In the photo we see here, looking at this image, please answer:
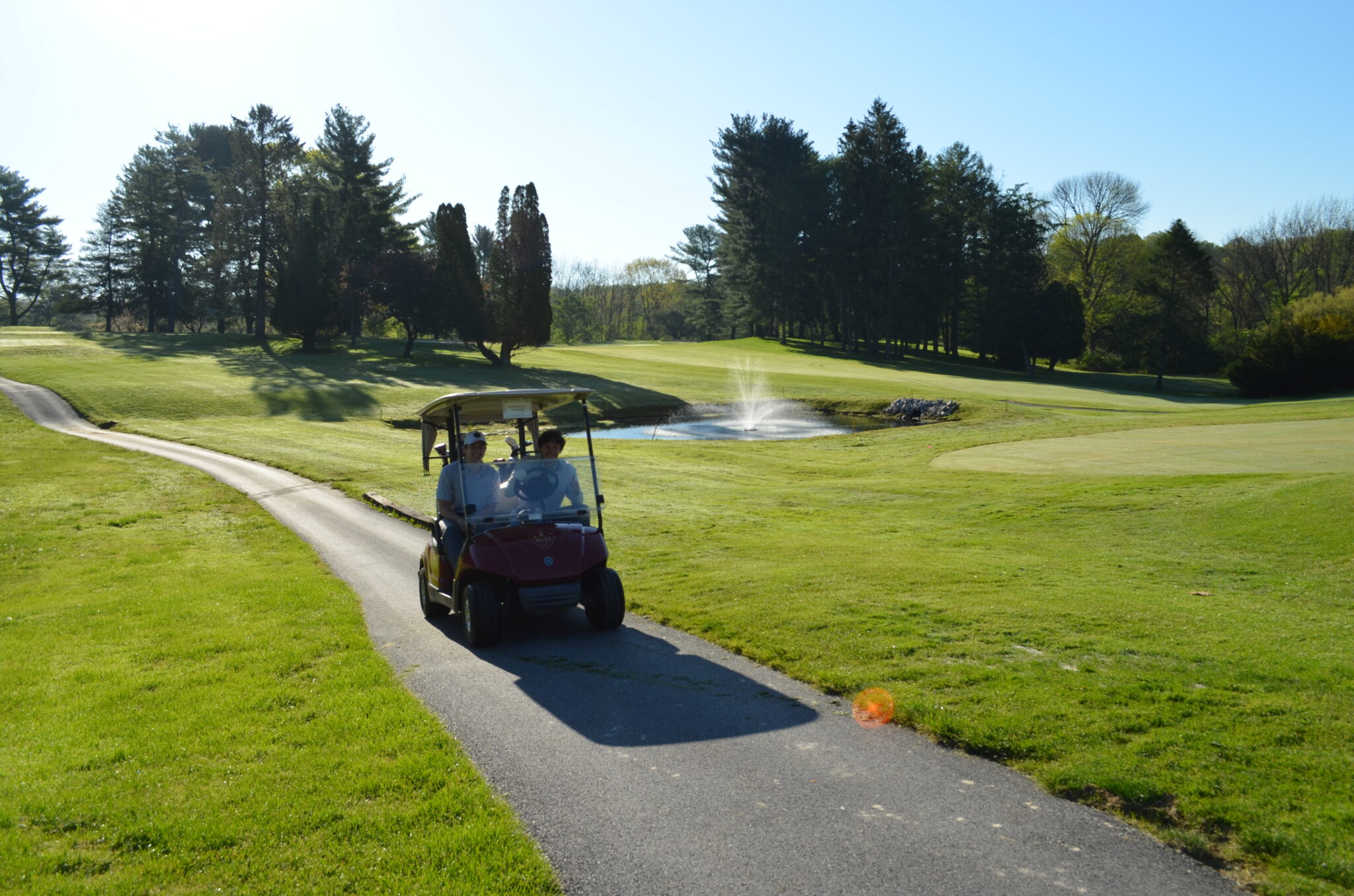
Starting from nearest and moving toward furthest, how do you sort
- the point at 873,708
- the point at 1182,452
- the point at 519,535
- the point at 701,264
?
the point at 873,708
the point at 519,535
the point at 1182,452
the point at 701,264

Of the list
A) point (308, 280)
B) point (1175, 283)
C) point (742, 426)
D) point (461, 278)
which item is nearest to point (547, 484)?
point (742, 426)

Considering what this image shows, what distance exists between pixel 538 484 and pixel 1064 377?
2899 inches

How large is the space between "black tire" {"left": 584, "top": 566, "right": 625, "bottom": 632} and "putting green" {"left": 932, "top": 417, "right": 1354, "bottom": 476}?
51.4ft

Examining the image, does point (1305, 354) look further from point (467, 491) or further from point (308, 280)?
point (308, 280)

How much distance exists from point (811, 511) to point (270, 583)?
427 inches

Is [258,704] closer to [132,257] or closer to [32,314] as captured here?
[132,257]

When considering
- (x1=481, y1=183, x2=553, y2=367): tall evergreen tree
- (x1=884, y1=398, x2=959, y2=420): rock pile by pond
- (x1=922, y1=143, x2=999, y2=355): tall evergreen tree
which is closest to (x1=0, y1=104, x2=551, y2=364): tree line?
(x1=481, y1=183, x2=553, y2=367): tall evergreen tree

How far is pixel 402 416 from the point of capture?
4453cm

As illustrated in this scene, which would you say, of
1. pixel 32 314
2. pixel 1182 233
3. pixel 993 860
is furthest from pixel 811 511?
pixel 32 314

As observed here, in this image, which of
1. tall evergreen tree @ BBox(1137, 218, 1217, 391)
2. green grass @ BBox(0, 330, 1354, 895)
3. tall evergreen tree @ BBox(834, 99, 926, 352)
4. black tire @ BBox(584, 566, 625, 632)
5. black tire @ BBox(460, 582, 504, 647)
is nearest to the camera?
green grass @ BBox(0, 330, 1354, 895)

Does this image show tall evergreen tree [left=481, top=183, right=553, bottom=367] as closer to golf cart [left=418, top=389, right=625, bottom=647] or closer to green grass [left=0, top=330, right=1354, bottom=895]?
green grass [left=0, top=330, right=1354, bottom=895]

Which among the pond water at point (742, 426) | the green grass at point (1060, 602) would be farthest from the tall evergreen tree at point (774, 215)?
the green grass at point (1060, 602)

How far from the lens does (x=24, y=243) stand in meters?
88.7

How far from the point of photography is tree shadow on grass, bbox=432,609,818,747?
6.56 m
